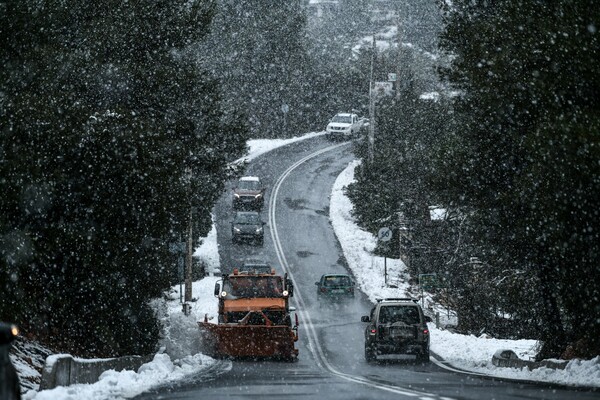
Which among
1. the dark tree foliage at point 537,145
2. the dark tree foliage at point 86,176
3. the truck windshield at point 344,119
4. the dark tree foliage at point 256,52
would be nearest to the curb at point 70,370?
the dark tree foliage at point 86,176

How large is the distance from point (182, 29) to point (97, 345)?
1050cm

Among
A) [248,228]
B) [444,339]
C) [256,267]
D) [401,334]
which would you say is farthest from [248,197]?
[401,334]

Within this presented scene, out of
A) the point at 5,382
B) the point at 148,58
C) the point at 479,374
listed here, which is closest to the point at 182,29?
the point at 148,58

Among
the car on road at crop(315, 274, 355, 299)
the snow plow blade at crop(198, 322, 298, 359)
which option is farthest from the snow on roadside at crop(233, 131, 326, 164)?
the snow plow blade at crop(198, 322, 298, 359)

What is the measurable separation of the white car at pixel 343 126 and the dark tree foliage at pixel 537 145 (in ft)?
178

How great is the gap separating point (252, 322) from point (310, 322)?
42.9ft

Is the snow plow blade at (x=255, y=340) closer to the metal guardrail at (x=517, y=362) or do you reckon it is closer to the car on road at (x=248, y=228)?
the metal guardrail at (x=517, y=362)

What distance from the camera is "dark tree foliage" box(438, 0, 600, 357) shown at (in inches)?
606

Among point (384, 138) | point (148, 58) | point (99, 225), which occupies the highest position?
point (384, 138)

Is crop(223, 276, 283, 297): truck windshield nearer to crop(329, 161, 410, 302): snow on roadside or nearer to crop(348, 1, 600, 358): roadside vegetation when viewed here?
crop(348, 1, 600, 358): roadside vegetation

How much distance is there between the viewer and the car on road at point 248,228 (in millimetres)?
54312

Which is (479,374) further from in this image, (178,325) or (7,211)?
(178,325)

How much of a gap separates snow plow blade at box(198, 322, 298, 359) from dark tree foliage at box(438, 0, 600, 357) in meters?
5.65

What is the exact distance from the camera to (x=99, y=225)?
20078 millimetres
